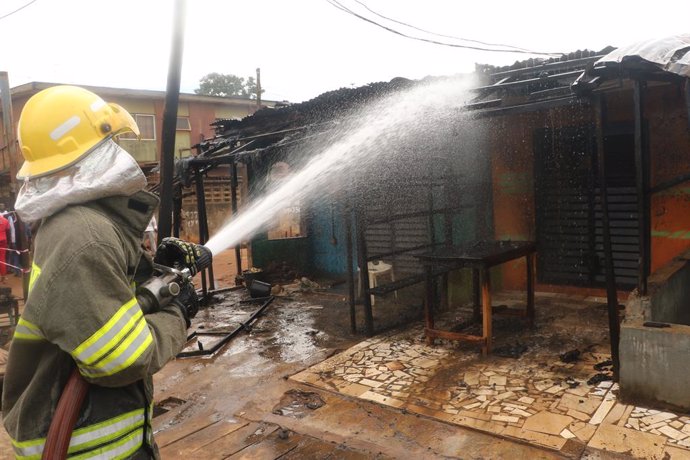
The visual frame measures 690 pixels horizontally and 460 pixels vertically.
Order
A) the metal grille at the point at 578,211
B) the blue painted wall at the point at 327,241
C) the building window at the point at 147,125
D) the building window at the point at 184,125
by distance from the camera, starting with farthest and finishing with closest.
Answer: the building window at the point at 184,125 → the building window at the point at 147,125 → the blue painted wall at the point at 327,241 → the metal grille at the point at 578,211

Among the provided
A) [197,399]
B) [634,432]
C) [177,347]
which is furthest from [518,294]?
[177,347]

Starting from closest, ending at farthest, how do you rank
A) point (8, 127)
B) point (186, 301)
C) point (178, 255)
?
1. point (186, 301)
2. point (178, 255)
3. point (8, 127)

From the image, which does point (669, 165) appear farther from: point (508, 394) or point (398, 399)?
point (398, 399)

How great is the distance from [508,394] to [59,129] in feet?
14.7

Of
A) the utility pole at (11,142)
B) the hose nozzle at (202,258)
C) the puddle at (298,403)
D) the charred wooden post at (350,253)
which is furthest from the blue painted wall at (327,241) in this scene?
the hose nozzle at (202,258)

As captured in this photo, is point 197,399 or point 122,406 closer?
point 122,406

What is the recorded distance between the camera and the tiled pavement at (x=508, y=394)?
389 centimetres

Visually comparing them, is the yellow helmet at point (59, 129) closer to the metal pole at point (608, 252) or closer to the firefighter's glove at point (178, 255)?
the firefighter's glove at point (178, 255)

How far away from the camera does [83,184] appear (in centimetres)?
176

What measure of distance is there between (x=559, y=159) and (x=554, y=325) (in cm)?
278

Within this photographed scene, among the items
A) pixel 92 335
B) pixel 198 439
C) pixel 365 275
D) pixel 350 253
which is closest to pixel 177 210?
pixel 350 253

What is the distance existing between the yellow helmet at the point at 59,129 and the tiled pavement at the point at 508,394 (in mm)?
3747

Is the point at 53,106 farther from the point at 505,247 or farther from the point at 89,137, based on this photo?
the point at 505,247

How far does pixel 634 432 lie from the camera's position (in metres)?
3.90
